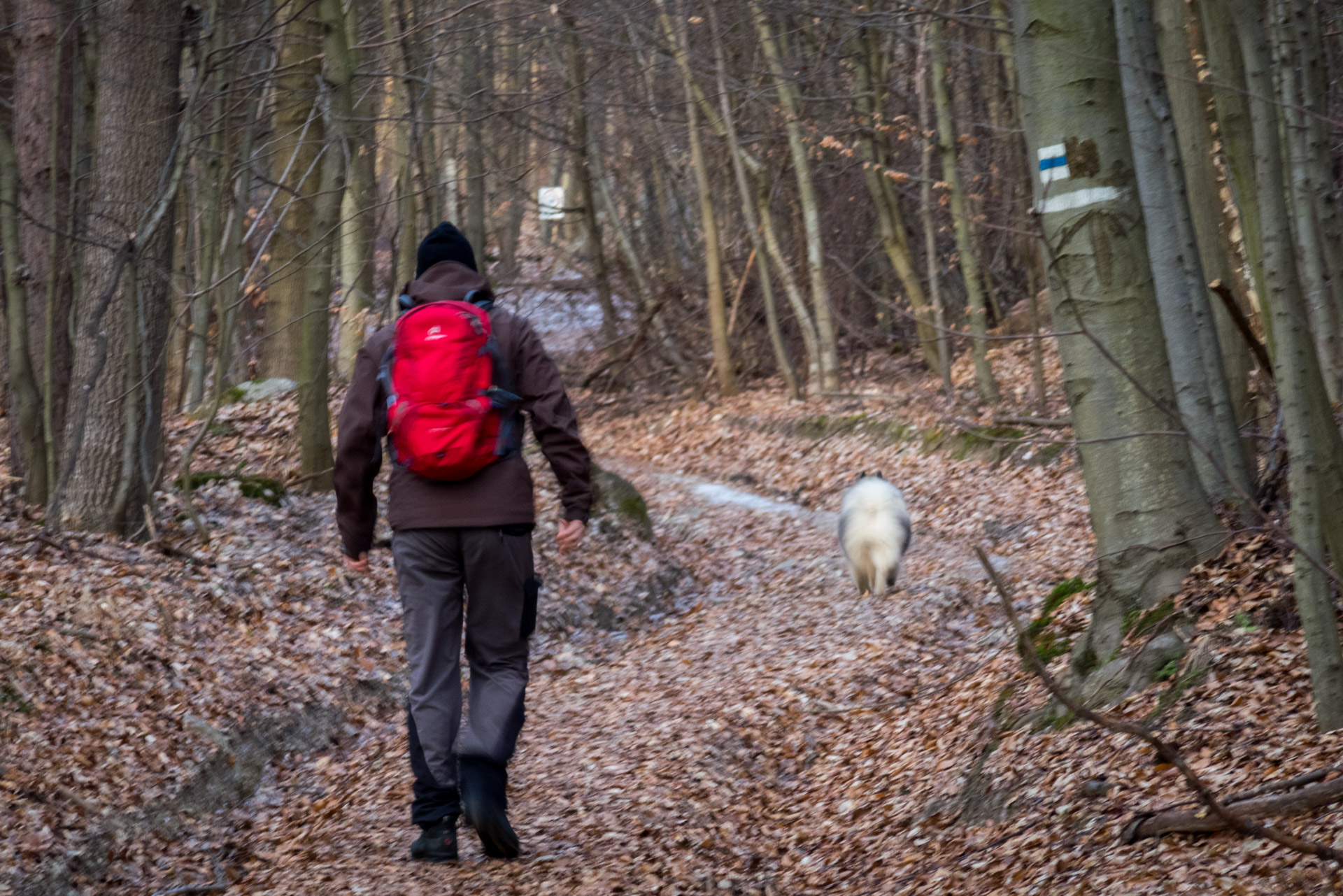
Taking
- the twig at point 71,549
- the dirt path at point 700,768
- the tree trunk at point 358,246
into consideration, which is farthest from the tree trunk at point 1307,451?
the tree trunk at point 358,246

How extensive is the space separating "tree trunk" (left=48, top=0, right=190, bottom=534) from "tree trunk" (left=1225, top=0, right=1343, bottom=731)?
700 cm

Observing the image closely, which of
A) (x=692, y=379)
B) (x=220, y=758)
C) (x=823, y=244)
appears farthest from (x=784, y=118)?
(x=220, y=758)

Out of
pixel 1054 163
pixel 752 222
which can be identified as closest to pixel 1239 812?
pixel 1054 163

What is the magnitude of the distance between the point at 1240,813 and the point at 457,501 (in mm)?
2807

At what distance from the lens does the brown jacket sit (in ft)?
14.5

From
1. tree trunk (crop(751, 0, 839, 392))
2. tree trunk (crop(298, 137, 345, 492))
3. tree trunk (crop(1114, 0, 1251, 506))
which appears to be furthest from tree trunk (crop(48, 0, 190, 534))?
tree trunk (crop(751, 0, 839, 392))

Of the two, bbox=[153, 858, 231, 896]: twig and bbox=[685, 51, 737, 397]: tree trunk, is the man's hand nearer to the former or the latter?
bbox=[153, 858, 231, 896]: twig

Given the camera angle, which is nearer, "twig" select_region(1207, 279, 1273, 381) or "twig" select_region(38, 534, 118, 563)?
"twig" select_region(1207, 279, 1273, 381)

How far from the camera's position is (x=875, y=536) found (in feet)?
30.4

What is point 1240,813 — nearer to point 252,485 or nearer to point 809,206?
point 252,485

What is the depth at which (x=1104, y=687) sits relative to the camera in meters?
4.83

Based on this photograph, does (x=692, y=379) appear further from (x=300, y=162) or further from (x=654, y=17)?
(x=300, y=162)

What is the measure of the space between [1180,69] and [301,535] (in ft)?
25.4

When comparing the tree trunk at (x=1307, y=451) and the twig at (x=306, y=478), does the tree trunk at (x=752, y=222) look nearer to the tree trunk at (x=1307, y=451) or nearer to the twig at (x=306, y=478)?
the twig at (x=306, y=478)
